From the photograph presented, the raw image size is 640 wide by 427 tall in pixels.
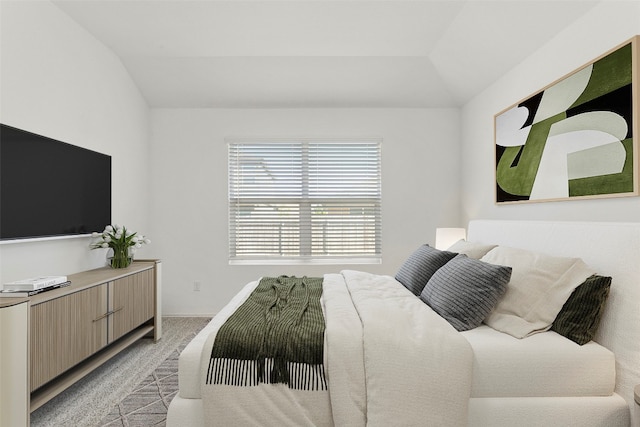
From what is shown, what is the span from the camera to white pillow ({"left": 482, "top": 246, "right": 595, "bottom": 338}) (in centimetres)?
196

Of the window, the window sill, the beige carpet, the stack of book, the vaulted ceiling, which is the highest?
the vaulted ceiling

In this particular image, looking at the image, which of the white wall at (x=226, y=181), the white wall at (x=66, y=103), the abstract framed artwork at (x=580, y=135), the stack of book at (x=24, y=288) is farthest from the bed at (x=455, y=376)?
the white wall at (x=226, y=181)

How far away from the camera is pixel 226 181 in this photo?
15.2 ft

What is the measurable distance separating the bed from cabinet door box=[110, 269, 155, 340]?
4.88 ft

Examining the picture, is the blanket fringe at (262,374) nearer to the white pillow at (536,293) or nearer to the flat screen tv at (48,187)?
the white pillow at (536,293)

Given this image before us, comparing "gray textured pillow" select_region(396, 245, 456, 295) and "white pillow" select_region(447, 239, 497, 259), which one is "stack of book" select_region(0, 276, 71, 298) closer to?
"gray textured pillow" select_region(396, 245, 456, 295)

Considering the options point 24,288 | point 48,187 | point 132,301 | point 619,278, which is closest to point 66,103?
point 48,187

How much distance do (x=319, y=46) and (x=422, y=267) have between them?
230cm

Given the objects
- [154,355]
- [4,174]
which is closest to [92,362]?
[154,355]

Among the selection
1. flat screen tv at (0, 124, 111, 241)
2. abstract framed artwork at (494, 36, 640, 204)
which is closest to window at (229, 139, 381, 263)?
flat screen tv at (0, 124, 111, 241)

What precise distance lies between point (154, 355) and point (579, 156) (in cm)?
350

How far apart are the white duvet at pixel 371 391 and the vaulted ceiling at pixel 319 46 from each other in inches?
90.1

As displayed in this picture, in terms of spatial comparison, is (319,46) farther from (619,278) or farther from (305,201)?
(619,278)

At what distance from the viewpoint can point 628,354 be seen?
5.74ft
